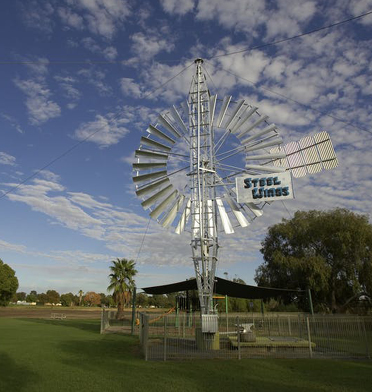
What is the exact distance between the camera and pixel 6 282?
169 feet

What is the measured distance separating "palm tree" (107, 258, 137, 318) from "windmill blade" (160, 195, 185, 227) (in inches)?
889

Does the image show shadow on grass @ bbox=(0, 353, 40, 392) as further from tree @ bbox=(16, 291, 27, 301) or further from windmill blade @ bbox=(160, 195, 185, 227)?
tree @ bbox=(16, 291, 27, 301)

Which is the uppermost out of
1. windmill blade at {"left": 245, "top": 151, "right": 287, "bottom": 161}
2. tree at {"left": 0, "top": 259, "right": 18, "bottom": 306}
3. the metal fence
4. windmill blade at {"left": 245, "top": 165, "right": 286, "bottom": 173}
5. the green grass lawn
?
windmill blade at {"left": 245, "top": 151, "right": 287, "bottom": 161}

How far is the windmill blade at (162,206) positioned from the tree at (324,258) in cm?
1912

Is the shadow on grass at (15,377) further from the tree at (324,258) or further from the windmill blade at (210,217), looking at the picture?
the tree at (324,258)

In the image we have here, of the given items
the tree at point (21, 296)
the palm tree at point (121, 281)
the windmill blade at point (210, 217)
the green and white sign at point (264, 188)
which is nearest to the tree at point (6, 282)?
the palm tree at point (121, 281)

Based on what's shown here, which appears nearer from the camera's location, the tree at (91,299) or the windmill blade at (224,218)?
the windmill blade at (224,218)

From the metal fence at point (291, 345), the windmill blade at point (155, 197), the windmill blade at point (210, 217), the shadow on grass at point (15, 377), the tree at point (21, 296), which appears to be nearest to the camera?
the shadow on grass at point (15, 377)

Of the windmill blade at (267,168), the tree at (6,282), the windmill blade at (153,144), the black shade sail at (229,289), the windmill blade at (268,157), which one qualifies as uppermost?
the windmill blade at (153,144)

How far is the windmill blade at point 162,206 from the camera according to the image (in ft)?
56.2

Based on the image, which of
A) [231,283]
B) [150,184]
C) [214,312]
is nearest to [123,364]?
[214,312]

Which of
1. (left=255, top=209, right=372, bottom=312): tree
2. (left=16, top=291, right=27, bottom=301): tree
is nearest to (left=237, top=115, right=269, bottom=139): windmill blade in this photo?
(left=255, top=209, right=372, bottom=312): tree

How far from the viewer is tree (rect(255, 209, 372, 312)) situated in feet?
103

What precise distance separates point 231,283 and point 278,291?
4.20 m
